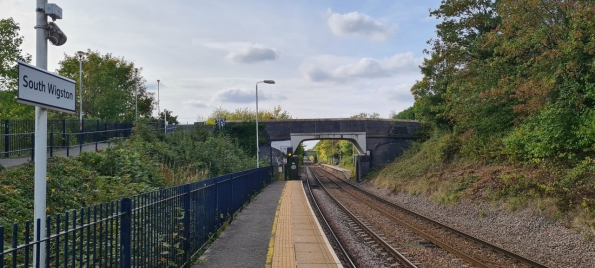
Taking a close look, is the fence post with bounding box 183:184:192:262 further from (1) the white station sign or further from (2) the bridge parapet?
(2) the bridge parapet

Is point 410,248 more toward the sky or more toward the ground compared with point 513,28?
more toward the ground

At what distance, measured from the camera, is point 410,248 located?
11844mm

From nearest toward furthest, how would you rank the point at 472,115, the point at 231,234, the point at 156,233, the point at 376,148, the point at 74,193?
the point at 156,233
the point at 74,193
the point at 231,234
the point at 472,115
the point at 376,148

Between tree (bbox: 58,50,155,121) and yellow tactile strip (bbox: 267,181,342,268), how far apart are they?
106ft

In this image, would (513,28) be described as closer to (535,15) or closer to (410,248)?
(535,15)

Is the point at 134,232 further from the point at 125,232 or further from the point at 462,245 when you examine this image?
the point at 462,245

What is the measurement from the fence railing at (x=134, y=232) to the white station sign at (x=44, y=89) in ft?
3.38

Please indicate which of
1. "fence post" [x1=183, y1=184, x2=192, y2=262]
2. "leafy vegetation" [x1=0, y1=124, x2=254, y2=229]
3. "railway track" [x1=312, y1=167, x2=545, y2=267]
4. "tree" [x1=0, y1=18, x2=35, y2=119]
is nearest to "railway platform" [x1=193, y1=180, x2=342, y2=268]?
"fence post" [x1=183, y1=184, x2=192, y2=262]

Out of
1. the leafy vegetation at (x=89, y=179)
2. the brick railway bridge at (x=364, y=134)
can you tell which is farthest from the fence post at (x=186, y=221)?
the brick railway bridge at (x=364, y=134)

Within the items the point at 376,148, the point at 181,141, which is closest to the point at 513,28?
the point at 181,141

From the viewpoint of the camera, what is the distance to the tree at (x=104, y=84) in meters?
43.0

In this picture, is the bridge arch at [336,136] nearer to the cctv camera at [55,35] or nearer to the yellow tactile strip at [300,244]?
the yellow tactile strip at [300,244]

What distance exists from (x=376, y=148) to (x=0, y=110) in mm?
30787

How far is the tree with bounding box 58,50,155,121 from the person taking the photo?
141ft
